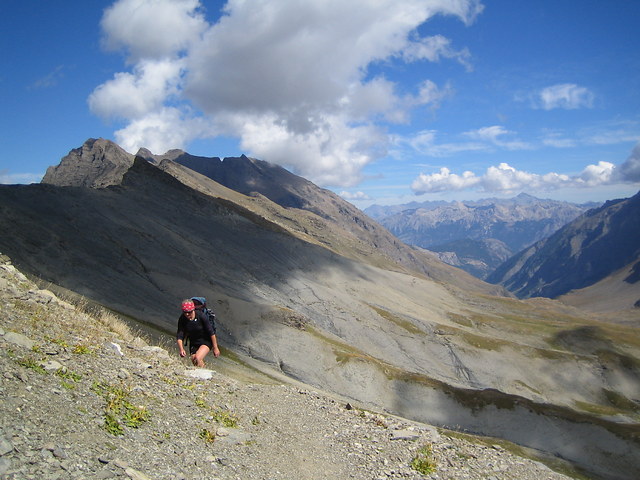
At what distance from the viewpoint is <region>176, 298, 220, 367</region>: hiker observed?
60.9 feet

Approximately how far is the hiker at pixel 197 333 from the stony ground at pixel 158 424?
1.02m

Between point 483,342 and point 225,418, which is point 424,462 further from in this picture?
point 483,342

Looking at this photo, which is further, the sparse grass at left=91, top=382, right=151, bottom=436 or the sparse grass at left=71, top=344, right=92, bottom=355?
the sparse grass at left=71, top=344, right=92, bottom=355

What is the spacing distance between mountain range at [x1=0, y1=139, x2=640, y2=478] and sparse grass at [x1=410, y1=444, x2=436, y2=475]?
30.5 m

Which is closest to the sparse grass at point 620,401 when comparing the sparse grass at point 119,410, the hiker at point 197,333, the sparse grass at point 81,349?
the hiker at point 197,333

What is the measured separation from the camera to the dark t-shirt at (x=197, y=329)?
742 inches

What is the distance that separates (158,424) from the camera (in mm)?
12070

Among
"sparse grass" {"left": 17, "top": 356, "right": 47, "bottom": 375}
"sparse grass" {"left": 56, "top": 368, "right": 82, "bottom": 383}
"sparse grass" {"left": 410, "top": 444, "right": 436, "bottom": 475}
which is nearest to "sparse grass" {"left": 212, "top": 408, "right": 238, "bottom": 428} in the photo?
"sparse grass" {"left": 56, "top": 368, "right": 82, "bottom": 383}

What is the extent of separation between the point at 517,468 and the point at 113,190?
10416 cm

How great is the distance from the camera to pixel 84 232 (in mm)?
71125

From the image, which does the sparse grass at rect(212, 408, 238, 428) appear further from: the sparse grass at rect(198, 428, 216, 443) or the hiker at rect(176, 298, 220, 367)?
the hiker at rect(176, 298, 220, 367)

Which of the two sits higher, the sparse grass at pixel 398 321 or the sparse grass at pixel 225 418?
the sparse grass at pixel 398 321

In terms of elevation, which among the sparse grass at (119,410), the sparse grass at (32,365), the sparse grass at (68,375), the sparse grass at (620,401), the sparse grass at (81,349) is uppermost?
the sparse grass at (81,349)

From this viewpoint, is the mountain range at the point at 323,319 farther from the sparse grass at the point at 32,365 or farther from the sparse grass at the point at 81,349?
the sparse grass at the point at 32,365
